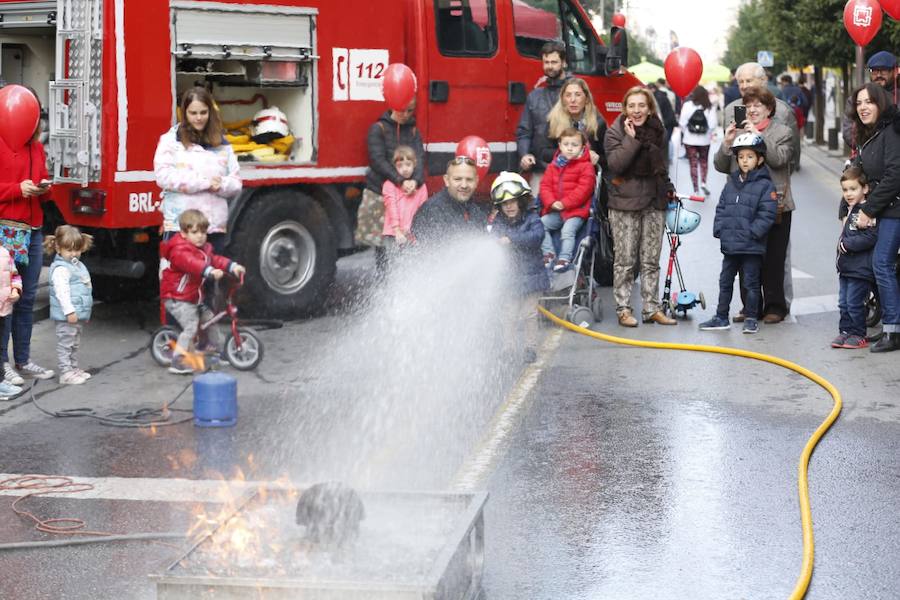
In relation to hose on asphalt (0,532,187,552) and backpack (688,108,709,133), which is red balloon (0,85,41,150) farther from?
backpack (688,108,709,133)

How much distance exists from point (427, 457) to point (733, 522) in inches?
69.1

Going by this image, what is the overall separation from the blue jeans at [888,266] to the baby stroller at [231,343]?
447 centimetres

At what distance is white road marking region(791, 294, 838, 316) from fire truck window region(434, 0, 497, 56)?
3645 mm

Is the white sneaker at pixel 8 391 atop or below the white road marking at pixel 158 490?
atop

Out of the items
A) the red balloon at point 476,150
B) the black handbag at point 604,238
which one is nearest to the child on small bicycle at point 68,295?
the red balloon at point 476,150

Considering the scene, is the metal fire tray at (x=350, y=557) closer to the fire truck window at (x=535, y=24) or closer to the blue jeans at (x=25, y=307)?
the blue jeans at (x=25, y=307)

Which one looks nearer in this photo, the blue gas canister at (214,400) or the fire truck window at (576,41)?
the blue gas canister at (214,400)

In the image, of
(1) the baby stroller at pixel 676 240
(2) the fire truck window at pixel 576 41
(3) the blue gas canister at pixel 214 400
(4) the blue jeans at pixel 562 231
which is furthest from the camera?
(2) the fire truck window at pixel 576 41

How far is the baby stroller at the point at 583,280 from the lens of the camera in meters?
11.1

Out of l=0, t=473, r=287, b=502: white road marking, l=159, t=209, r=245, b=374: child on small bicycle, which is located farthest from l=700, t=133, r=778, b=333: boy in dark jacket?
l=0, t=473, r=287, b=502: white road marking

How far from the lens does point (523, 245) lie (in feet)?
32.6

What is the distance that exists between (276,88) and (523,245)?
10.0 feet

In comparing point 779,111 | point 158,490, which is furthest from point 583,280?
point 158,490

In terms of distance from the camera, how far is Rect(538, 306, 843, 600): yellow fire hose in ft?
17.7
